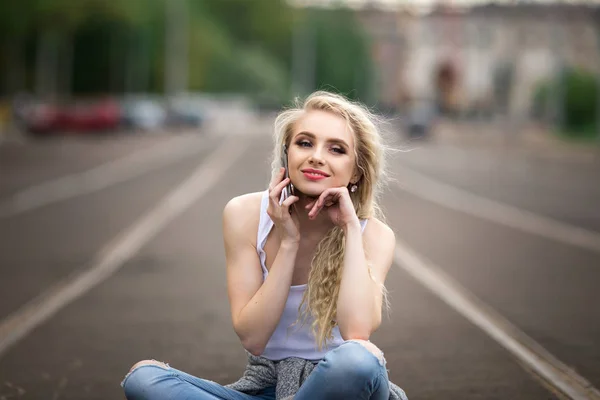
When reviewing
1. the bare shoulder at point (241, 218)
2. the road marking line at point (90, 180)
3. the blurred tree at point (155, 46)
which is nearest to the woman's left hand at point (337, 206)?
the bare shoulder at point (241, 218)

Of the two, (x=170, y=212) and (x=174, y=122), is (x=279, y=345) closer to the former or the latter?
(x=170, y=212)

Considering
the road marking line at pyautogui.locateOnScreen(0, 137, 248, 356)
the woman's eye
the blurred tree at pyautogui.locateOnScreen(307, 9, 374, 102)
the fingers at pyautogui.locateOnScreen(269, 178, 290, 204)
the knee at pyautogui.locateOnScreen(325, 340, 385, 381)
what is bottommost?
the blurred tree at pyautogui.locateOnScreen(307, 9, 374, 102)

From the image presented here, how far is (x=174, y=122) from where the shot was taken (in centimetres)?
6919

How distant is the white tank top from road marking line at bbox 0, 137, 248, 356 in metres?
3.24

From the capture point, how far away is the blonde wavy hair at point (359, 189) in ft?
12.3

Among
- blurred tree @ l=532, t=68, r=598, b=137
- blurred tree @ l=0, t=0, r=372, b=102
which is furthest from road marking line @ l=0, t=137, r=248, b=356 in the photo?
blurred tree @ l=532, t=68, r=598, b=137

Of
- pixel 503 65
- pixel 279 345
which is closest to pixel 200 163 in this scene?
pixel 279 345

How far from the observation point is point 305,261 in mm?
3924

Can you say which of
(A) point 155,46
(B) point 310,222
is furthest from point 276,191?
(A) point 155,46

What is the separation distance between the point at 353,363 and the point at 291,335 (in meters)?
0.51

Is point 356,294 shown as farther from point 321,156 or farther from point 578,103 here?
point 578,103

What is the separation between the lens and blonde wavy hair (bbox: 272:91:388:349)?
3.76 metres

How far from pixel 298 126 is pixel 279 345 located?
0.77 meters

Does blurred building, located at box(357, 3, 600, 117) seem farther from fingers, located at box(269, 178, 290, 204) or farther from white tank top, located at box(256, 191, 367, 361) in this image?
fingers, located at box(269, 178, 290, 204)
